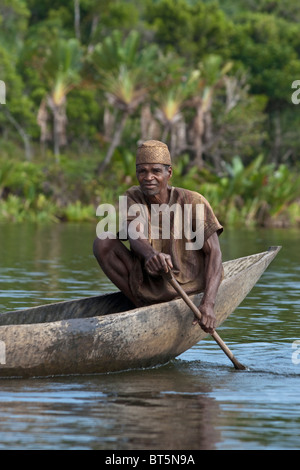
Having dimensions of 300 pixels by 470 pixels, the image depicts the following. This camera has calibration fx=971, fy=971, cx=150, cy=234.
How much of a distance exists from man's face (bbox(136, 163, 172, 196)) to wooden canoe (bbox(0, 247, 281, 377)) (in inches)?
28.6

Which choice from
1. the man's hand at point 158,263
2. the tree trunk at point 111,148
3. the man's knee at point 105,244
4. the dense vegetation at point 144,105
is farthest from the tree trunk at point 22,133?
the man's hand at point 158,263

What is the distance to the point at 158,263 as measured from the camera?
5816mm

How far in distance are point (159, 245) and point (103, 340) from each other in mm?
840

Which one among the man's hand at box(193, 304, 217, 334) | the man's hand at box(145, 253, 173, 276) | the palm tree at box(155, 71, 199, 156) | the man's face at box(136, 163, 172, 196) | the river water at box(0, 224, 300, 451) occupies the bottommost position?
the river water at box(0, 224, 300, 451)

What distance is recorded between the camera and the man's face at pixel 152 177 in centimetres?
618

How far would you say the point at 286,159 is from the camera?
37156 mm

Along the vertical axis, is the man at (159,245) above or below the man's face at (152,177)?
below

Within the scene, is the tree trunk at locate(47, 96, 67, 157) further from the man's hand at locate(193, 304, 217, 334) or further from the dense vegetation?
the man's hand at locate(193, 304, 217, 334)

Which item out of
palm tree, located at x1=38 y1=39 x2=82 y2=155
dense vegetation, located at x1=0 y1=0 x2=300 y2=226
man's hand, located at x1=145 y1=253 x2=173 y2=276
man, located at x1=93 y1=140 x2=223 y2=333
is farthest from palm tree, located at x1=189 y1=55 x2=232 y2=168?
man's hand, located at x1=145 y1=253 x2=173 y2=276

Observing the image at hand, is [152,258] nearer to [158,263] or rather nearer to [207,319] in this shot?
[158,263]

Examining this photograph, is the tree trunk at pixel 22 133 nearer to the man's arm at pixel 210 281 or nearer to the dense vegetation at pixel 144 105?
the dense vegetation at pixel 144 105

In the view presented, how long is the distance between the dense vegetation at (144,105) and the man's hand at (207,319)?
21.4 m

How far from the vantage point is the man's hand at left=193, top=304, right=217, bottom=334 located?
19.8 ft
